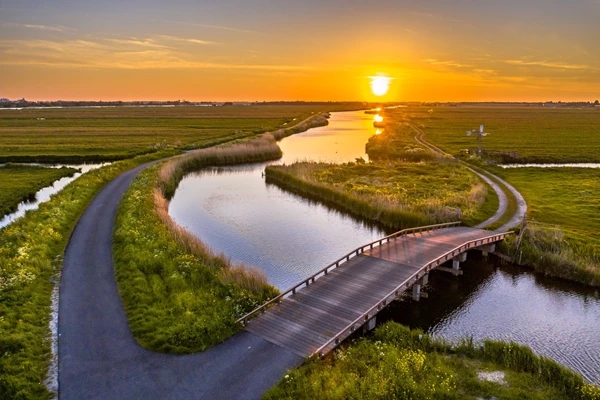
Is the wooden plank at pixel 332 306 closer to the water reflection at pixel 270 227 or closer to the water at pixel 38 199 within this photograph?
the water reflection at pixel 270 227

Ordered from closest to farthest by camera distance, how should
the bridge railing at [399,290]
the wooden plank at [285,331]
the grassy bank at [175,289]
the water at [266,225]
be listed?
the bridge railing at [399,290], the wooden plank at [285,331], the grassy bank at [175,289], the water at [266,225]

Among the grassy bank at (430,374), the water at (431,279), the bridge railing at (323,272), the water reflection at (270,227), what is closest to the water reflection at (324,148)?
the water reflection at (270,227)

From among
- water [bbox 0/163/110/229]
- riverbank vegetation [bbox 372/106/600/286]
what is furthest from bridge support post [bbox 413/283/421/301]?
water [bbox 0/163/110/229]

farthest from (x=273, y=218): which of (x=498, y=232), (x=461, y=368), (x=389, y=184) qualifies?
(x=461, y=368)

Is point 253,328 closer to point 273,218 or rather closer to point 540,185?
point 273,218

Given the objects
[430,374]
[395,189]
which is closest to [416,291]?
[430,374]

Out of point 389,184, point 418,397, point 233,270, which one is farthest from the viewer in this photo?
point 389,184

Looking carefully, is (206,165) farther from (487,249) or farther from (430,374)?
(430,374)
